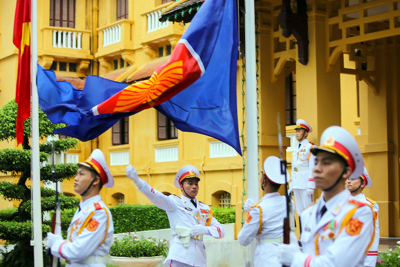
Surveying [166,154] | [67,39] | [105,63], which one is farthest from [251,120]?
[67,39]

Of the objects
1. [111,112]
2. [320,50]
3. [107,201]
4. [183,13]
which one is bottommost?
[107,201]

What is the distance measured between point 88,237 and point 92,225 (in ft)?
Result: 0.39

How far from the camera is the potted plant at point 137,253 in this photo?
1275cm

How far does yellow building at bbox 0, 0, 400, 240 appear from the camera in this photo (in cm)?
1231

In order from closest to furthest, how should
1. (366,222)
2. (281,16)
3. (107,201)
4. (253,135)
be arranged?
(366,222) → (253,135) → (281,16) → (107,201)

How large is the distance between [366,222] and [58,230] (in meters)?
2.93

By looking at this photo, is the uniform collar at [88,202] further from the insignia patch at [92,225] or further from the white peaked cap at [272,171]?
the white peaked cap at [272,171]

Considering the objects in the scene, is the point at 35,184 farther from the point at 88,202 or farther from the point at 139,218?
the point at 139,218

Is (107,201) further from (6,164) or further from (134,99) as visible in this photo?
(134,99)

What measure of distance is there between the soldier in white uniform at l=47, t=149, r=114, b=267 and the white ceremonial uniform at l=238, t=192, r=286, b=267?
63.1 inches

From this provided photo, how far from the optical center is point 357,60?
46.3ft

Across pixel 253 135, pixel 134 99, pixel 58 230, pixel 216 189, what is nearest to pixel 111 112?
pixel 134 99

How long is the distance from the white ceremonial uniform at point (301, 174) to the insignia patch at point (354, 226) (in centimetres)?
705

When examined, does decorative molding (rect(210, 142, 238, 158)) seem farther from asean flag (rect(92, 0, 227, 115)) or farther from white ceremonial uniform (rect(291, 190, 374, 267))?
white ceremonial uniform (rect(291, 190, 374, 267))
